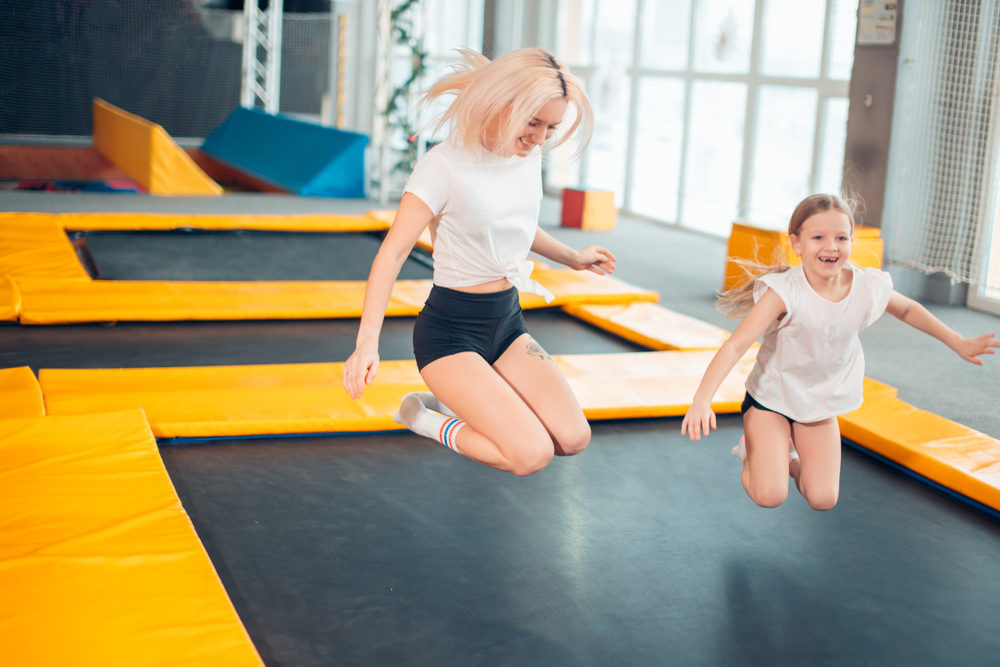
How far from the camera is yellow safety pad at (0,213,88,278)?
5.08 m

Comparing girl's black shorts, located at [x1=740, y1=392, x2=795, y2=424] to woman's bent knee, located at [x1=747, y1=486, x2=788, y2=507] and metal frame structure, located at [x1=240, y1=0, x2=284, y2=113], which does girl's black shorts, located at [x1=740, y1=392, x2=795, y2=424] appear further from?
metal frame structure, located at [x1=240, y1=0, x2=284, y2=113]

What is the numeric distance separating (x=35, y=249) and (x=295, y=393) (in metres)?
2.88

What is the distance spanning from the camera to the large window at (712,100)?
23.4ft

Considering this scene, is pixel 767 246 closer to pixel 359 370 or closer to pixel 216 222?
pixel 359 370

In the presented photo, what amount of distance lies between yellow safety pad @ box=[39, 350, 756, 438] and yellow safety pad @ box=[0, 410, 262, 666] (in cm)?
32

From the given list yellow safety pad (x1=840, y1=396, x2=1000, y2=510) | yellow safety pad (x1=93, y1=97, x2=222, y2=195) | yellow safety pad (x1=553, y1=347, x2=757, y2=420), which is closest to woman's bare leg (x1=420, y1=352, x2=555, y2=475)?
yellow safety pad (x1=553, y1=347, x2=757, y2=420)

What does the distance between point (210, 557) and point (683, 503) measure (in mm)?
1302

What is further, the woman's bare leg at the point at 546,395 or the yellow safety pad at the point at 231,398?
the yellow safety pad at the point at 231,398

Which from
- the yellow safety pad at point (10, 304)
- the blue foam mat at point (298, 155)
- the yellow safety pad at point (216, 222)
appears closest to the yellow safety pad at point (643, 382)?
the yellow safety pad at point (10, 304)

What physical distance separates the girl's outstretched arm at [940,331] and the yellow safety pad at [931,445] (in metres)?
0.60

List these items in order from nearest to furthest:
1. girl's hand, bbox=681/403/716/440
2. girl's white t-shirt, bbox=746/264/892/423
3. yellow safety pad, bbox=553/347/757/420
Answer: girl's hand, bbox=681/403/716/440, girl's white t-shirt, bbox=746/264/892/423, yellow safety pad, bbox=553/347/757/420

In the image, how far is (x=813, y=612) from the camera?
2209 millimetres

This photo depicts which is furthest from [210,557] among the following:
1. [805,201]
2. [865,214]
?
[865,214]

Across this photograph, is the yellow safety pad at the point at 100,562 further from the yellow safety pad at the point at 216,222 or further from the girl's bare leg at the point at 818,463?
the yellow safety pad at the point at 216,222
